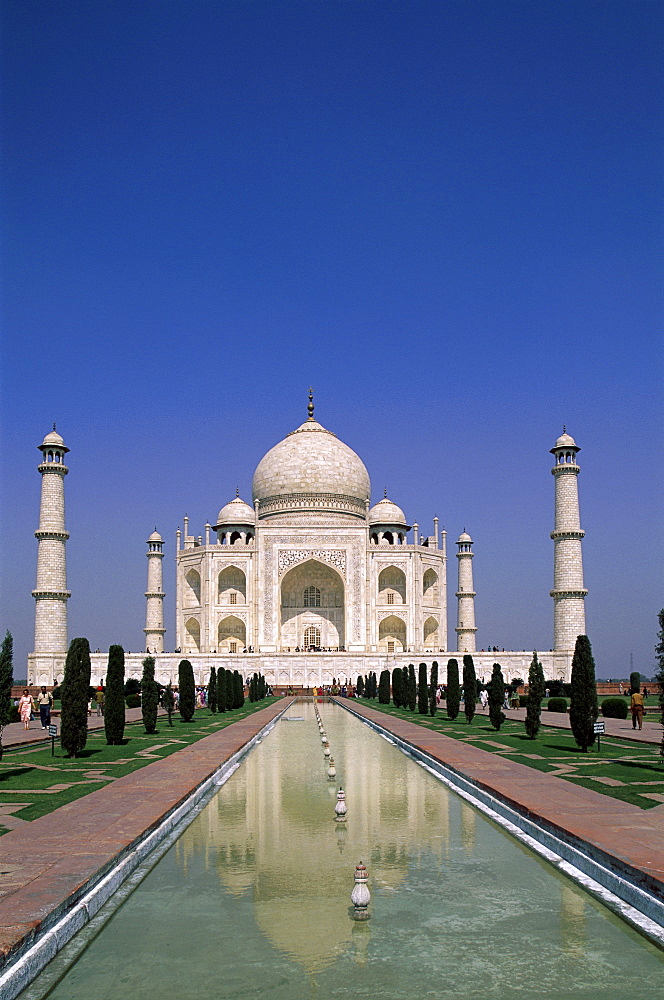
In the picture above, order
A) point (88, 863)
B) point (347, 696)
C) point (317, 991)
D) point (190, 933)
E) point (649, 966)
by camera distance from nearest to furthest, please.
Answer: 1. point (317, 991)
2. point (649, 966)
3. point (190, 933)
4. point (88, 863)
5. point (347, 696)

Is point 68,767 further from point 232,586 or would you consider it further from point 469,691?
point 232,586

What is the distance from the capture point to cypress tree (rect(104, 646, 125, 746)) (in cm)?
1381

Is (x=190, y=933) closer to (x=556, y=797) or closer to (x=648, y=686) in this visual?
(x=556, y=797)

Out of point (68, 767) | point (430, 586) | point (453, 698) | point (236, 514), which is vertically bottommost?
point (68, 767)

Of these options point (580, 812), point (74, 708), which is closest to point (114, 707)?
point (74, 708)

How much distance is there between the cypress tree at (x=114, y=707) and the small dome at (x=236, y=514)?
2952 cm

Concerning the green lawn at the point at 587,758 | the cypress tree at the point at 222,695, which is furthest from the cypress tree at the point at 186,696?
the green lawn at the point at 587,758

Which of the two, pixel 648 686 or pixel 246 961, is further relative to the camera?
pixel 648 686

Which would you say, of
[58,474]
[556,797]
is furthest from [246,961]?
[58,474]

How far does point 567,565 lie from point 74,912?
109ft

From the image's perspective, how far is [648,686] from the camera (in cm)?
3538

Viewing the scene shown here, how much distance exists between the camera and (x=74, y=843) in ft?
19.5

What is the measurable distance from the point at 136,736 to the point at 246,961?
1265 cm

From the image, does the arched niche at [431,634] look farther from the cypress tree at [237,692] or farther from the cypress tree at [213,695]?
the cypress tree at [213,695]
